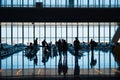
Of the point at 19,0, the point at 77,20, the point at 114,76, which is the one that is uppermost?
the point at 19,0

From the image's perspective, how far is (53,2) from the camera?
49844 mm

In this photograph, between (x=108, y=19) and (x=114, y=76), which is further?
(x=108, y=19)

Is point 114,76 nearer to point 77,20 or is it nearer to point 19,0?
point 77,20

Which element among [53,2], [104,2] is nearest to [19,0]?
[53,2]

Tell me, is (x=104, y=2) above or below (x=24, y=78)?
above

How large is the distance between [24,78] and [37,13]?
17010 mm

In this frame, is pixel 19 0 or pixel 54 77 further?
pixel 19 0

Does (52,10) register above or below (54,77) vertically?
above

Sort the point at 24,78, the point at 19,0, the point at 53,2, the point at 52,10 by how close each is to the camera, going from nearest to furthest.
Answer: the point at 24,78 → the point at 52,10 → the point at 19,0 → the point at 53,2

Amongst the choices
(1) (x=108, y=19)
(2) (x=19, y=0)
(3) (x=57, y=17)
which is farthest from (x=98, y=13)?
(2) (x=19, y=0)

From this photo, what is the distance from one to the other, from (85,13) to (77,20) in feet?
3.08

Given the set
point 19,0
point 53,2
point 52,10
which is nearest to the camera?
point 52,10

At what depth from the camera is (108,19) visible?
34062mm

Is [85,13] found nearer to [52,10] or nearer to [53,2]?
[52,10]
